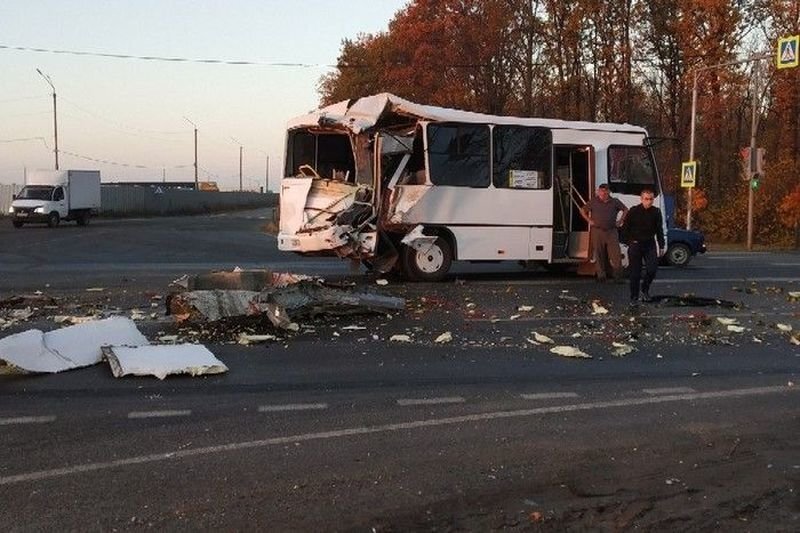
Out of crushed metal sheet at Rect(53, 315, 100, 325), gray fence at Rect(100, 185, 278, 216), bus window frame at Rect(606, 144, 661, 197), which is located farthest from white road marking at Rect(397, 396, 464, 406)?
gray fence at Rect(100, 185, 278, 216)

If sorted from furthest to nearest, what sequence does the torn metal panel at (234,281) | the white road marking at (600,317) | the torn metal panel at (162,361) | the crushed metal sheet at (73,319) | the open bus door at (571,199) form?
the open bus door at (571,199), the torn metal panel at (234,281), the white road marking at (600,317), the crushed metal sheet at (73,319), the torn metal panel at (162,361)

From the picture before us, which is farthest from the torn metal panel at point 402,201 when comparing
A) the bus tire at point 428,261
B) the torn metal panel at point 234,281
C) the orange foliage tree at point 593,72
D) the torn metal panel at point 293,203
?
the orange foliage tree at point 593,72

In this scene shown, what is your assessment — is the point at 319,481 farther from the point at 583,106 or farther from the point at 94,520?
the point at 583,106

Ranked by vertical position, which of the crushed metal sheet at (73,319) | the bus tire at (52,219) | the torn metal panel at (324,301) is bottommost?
the crushed metal sheet at (73,319)

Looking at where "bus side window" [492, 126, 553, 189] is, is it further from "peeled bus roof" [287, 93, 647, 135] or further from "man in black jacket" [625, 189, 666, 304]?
"man in black jacket" [625, 189, 666, 304]

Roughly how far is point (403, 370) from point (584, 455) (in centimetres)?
292

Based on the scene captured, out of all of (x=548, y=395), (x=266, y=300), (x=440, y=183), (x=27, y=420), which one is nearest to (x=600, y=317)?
(x=266, y=300)

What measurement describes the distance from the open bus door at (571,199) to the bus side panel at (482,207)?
1.53ft

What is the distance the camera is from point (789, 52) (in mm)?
23734

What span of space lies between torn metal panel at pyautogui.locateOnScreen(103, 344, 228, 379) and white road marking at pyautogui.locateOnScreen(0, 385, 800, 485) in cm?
227

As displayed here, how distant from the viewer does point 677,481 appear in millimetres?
4867

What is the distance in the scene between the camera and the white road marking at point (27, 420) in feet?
20.0

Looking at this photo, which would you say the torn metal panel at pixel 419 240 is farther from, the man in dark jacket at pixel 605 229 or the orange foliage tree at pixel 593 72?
the orange foliage tree at pixel 593 72

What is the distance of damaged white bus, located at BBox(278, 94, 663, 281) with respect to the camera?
15.2m
